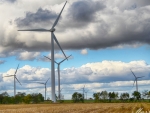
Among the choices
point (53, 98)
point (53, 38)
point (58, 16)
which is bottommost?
point (53, 98)

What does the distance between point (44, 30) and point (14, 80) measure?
208 feet

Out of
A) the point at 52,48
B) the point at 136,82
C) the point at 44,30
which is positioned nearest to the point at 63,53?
the point at 52,48

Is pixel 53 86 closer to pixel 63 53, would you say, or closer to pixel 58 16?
pixel 63 53

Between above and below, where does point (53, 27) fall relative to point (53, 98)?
above

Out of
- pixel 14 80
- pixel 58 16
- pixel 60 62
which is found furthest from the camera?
pixel 14 80

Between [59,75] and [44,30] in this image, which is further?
[59,75]

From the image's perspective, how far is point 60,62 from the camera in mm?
164750

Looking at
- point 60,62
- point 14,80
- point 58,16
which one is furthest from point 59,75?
point 58,16

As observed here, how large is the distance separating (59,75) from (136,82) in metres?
56.1

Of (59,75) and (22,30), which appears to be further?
(59,75)

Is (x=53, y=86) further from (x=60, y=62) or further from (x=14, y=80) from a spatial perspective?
(x=14, y=80)

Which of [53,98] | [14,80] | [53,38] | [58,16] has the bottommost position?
[53,98]

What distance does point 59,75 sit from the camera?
547 feet

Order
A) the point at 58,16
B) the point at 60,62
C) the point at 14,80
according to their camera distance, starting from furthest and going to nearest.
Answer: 1. the point at 14,80
2. the point at 60,62
3. the point at 58,16
